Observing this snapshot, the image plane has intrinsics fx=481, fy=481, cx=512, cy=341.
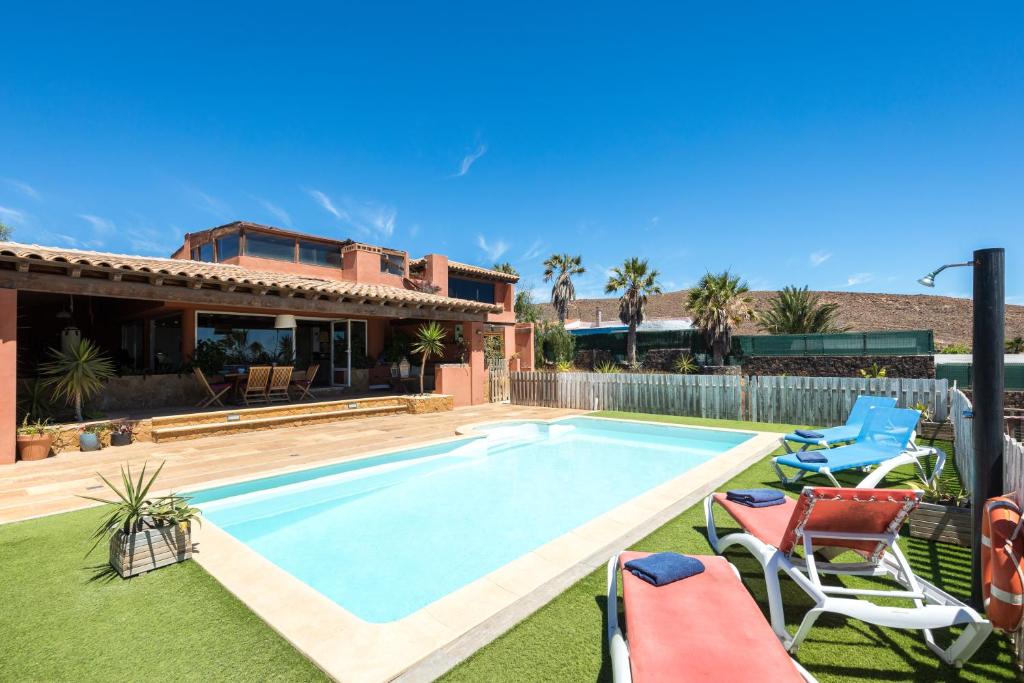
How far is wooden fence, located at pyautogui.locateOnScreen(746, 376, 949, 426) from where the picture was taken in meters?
10.0

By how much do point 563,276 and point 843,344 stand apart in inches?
750

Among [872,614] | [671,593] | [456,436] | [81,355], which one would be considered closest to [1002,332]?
[872,614]

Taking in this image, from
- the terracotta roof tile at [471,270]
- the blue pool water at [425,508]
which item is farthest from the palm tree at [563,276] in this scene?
the blue pool water at [425,508]

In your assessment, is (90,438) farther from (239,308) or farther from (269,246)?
(269,246)

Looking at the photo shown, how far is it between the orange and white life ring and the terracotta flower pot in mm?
12208

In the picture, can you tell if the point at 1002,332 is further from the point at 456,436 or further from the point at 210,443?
the point at 210,443

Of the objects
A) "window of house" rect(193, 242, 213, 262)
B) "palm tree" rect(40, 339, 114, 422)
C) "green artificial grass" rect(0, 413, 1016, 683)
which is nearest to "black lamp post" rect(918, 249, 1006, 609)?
"green artificial grass" rect(0, 413, 1016, 683)

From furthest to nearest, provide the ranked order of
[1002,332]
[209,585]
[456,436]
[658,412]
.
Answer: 1. [658,412]
2. [456,436]
3. [209,585]
4. [1002,332]

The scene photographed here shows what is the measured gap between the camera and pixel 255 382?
42.5 ft

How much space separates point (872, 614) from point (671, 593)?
1.11 m

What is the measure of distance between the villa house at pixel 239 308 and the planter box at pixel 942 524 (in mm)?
11792

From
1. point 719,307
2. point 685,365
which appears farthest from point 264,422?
point 719,307

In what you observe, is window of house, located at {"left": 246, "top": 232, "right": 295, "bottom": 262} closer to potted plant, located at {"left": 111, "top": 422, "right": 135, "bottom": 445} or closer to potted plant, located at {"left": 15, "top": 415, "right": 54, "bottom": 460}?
potted plant, located at {"left": 111, "top": 422, "right": 135, "bottom": 445}

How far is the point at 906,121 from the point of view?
685 inches
